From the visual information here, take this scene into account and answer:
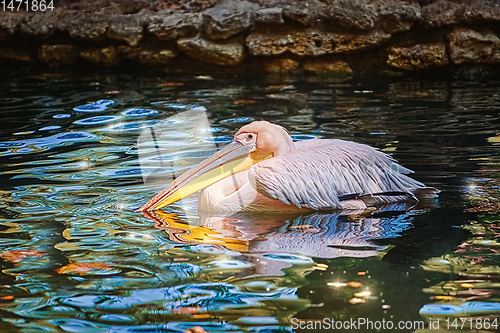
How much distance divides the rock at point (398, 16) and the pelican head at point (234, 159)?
4311mm

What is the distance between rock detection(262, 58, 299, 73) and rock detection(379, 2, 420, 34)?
1.14 m

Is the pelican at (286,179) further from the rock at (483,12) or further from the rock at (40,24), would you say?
the rock at (40,24)

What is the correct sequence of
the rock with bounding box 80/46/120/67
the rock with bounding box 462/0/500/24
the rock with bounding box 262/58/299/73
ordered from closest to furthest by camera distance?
the rock with bounding box 462/0/500/24 < the rock with bounding box 262/58/299/73 < the rock with bounding box 80/46/120/67

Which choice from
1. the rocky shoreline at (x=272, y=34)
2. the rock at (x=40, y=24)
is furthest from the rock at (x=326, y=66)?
the rock at (x=40, y=24)

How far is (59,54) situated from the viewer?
351 inches

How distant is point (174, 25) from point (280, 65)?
136 centimetres

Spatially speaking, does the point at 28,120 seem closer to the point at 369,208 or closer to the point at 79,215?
the point at 79,215

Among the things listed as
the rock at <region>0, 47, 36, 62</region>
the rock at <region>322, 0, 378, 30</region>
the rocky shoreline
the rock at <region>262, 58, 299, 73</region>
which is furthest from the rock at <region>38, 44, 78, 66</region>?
the rock at <region>322, 0, 378, 30</region>

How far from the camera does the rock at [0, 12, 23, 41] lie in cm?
901

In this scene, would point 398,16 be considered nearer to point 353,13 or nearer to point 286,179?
point 353,13

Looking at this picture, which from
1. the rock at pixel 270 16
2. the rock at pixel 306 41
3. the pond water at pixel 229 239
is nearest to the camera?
the pond water at pixel 229 239

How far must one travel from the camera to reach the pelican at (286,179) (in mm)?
3576

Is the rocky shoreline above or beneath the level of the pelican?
above

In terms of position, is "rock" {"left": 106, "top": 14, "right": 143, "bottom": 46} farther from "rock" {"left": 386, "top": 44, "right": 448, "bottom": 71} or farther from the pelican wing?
the pelican wing
